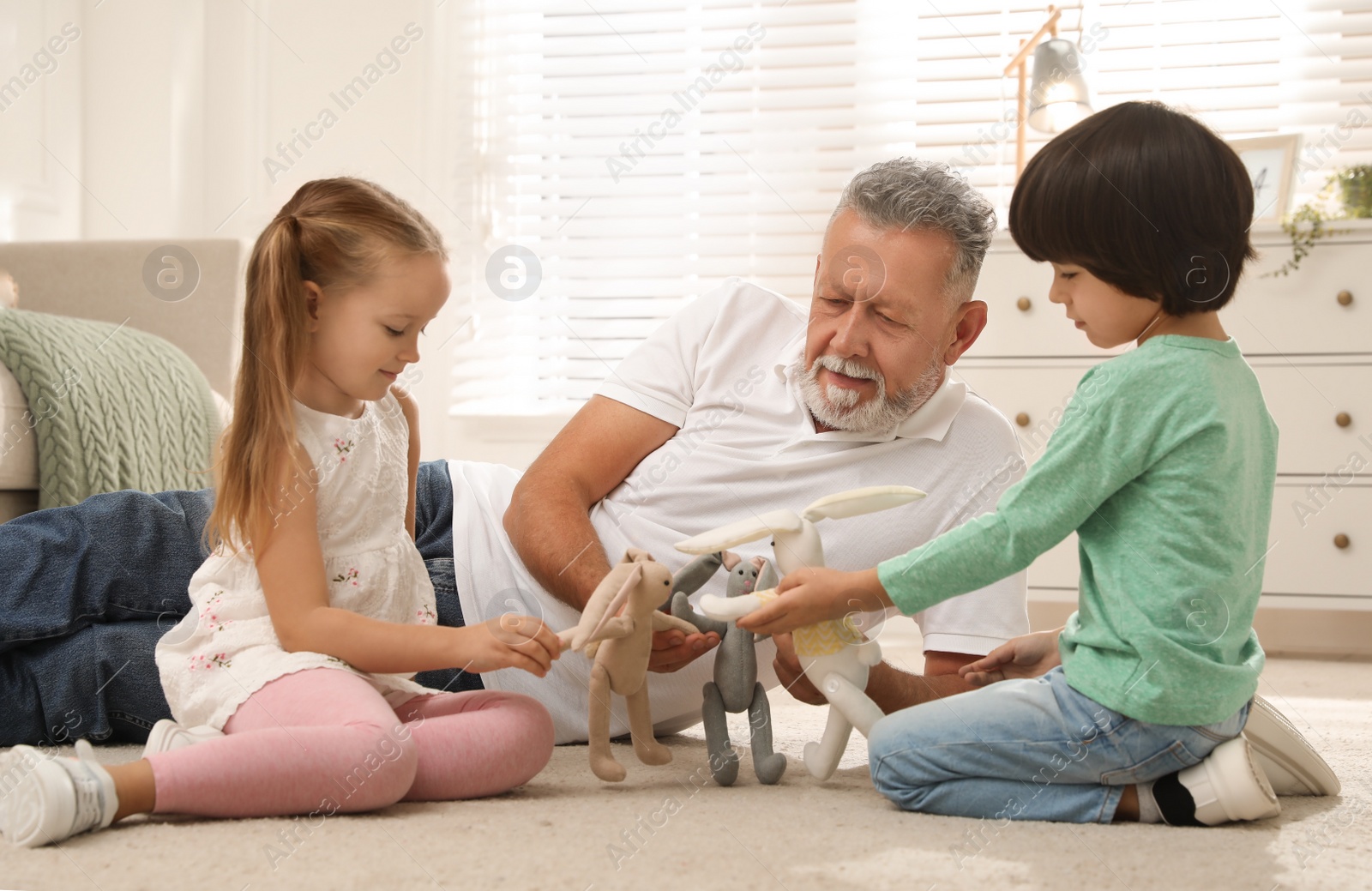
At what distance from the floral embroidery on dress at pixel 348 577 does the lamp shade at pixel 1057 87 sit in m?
1.92

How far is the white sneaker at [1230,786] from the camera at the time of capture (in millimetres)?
866

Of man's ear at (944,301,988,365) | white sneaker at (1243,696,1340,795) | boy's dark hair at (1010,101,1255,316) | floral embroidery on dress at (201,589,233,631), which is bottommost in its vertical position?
white sneaker at (1243,696,1340,795)

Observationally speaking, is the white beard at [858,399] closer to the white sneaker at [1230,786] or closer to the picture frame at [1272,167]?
the white sneaker at [1230,786]

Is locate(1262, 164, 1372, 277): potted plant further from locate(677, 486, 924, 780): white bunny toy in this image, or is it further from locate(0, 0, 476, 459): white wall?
locate(0, 0, 476, 459): white wall

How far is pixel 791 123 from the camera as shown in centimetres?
291

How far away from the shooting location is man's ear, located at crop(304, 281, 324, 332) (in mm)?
985

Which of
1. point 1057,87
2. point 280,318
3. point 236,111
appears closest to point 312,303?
point 280,318

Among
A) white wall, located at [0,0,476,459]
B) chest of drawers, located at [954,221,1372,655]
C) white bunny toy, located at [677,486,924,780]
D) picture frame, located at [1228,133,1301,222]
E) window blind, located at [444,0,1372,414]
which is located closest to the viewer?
white bunny toy, located at [677,486,924,780]

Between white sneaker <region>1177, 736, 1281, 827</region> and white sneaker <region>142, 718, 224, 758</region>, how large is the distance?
0.78 meters

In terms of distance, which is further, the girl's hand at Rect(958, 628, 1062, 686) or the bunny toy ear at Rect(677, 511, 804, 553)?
the girl's hand at Rect(958, 628, 1062, 686)

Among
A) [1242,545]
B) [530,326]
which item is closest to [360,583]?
[1242,545]

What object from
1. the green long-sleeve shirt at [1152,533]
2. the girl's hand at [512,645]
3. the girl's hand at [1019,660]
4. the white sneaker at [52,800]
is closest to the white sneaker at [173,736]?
the white sneaker at [52,800]

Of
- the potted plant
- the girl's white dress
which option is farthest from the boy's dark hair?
the potted plant

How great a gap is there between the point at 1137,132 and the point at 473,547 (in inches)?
33.1
